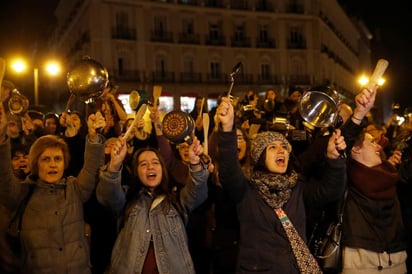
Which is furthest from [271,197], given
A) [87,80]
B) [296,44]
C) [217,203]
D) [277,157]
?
[296,44]

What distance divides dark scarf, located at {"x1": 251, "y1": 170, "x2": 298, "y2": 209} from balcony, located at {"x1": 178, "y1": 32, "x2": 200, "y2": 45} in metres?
36.8

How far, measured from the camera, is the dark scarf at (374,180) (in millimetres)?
4164

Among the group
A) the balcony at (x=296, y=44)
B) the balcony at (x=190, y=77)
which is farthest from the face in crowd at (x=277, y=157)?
the balcony at (x=296, y=44)

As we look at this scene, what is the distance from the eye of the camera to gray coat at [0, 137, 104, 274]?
11.5ft

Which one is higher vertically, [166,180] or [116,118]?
[116,118]

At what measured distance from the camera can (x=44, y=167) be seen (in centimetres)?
371

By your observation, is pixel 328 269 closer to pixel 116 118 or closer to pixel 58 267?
pixel 58 267

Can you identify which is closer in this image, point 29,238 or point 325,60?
point 29,238

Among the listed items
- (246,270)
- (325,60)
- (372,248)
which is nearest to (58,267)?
(246,270)

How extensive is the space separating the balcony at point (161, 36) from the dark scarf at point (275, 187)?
1408 inches

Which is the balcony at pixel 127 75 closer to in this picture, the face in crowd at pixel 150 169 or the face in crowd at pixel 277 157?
the face in crowd at pixel 150 169

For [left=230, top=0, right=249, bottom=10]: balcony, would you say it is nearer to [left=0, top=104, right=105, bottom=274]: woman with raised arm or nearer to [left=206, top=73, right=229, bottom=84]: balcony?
[left=206, top=73, right=229, bottom=84]: balcony

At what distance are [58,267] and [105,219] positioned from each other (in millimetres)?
1091

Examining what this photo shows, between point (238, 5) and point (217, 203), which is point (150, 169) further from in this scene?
point (238, 5)
